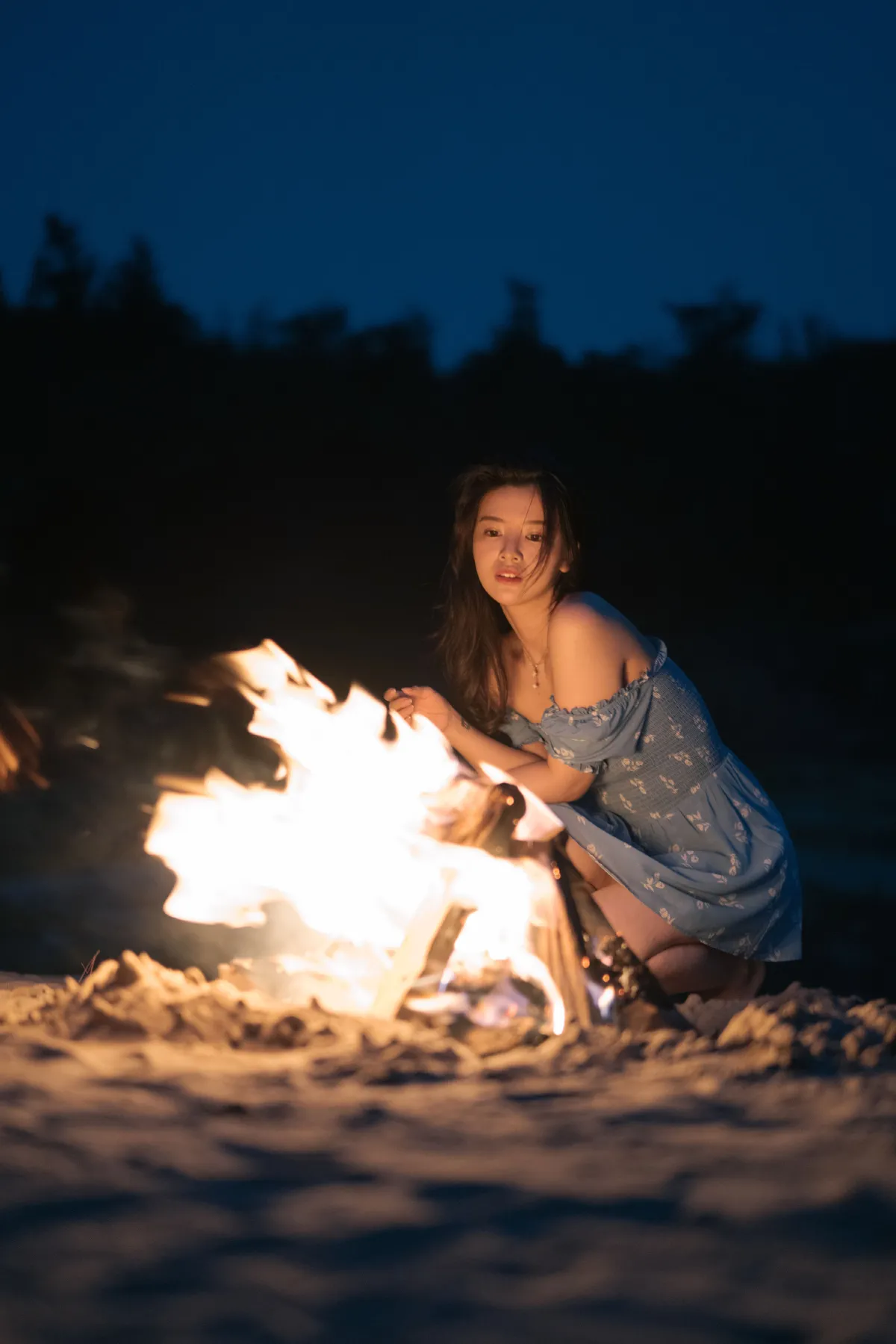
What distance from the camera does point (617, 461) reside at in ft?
55.0

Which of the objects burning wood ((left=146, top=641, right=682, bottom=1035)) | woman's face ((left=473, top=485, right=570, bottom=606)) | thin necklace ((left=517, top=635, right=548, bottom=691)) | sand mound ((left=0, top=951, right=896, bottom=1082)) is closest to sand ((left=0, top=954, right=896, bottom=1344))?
sand mound ((left=0, top=951, right=896, bottom=1082))

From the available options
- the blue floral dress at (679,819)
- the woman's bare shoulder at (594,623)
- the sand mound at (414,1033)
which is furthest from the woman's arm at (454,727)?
the sand mound at (414,1033)

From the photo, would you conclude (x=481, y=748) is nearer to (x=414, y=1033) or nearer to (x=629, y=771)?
(x=629, y=771)

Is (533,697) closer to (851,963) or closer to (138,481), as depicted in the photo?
(851,963)

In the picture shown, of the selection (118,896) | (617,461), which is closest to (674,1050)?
(118,896)

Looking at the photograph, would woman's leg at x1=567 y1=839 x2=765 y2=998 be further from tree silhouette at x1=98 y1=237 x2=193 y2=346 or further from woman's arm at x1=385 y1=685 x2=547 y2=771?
tree silhouette at x1=98 y1=237 x2=193 y2=346

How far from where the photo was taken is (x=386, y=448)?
51.3ft

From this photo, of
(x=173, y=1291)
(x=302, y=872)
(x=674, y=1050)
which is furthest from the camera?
(x=302, y=872)

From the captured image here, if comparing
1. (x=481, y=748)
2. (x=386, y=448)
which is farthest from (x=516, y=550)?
(x=386, y=448)

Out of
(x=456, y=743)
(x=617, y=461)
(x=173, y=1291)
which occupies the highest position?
(x=617, y=461)

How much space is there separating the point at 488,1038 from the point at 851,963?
3612 mm

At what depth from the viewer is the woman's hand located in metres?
3.90

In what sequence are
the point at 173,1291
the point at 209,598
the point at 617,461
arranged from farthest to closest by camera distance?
the point at 617,461 < the point at 209,598 < the point at 173,1291

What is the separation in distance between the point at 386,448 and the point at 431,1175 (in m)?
13.7
